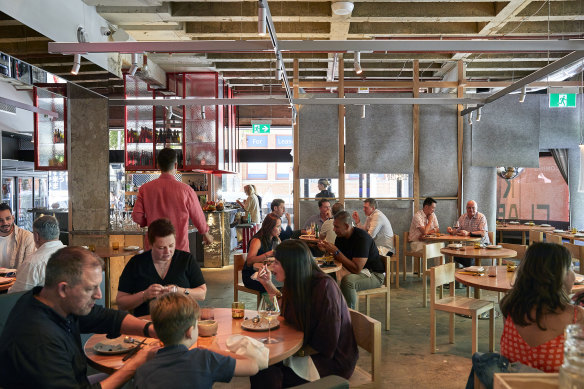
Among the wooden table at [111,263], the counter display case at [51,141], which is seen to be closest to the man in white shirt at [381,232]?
the wooden table at [111,263]

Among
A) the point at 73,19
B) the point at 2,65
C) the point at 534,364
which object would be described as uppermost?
the point at 73,19

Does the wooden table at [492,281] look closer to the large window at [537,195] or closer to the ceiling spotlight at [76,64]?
the ceiling spotlight at [76,64]

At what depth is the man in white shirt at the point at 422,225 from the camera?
875 centimetres

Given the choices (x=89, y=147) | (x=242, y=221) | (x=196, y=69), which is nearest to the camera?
(x=89, y=147)

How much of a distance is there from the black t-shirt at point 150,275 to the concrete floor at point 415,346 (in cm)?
125

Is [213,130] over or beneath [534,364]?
over

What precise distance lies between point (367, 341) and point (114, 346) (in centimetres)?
140

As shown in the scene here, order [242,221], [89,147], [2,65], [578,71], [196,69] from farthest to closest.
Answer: [242,221] → [196,69] → [578,71] → [89,147] → [2,65]

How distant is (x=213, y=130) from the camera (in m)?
11.8

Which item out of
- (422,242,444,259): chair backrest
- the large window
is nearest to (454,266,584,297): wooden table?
(422,242,444,259): chair backrest

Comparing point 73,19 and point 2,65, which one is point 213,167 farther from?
point 2,65

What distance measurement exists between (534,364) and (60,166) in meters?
9.25

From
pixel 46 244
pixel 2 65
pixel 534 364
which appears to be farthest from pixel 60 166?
pixel 534 364

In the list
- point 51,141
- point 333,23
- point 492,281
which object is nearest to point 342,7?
point 333,23
